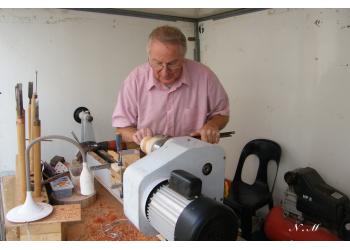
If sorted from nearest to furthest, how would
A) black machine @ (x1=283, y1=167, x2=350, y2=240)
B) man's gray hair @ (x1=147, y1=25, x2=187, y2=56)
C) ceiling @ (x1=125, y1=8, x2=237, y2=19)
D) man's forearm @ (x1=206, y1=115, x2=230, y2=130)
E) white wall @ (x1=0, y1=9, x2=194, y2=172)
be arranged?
man's gray hair @ (x1=147, y1=25, x2=187, y2=56) → man's forearm @ (x1=206, y1=115, x2=230, y2=130) → black machine @ (x1=283, y1=167, x2=350, y2=240) → white wall @ (x1=0, y1=9, x2=194, y2=172) → ceiling @ (x1=125, y1=8, x2=237, y2=19)

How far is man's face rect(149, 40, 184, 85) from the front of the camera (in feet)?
3.90

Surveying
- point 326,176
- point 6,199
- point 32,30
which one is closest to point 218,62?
point 326,176

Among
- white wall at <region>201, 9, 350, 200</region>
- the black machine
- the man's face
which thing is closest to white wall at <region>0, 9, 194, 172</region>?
white wall at <region>201, 9, 350, 200</region>

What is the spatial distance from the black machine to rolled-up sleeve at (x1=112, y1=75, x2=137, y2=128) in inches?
39.0

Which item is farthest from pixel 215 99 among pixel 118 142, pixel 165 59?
pixel 118 142

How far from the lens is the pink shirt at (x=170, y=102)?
1.44 metres

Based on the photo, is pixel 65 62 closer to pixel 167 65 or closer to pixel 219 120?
pixel 167 65

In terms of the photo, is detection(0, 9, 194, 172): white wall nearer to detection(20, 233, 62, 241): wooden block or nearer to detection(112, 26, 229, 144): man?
detection(112, 26, 229, 144): man

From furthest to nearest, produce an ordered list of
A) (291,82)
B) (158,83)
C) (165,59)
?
1. (291,82)
2. (158,83)
3. (165,59)

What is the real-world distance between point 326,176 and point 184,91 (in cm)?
101

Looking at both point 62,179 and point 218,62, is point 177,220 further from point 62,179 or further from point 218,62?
point 218,62

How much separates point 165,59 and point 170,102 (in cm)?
28

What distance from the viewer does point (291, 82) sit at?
1924 mm

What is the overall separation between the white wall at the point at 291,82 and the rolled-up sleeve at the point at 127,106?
1.02m
